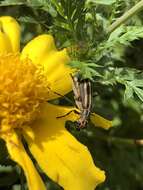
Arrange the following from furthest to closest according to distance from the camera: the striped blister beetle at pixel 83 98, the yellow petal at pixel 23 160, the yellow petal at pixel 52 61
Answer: the yellow petal at pixel 52 61, the striped blister beetle at pixel 83 98, the yellow petal at pixel 23 160

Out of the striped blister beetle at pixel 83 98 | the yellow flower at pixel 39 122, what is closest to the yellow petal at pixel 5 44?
the yellow flower at pixel 39 122

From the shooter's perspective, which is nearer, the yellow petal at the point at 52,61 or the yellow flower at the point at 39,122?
the yellow flower at the point at 39,122

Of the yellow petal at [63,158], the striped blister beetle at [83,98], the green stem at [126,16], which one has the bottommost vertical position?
the yellow petal at [63,158]

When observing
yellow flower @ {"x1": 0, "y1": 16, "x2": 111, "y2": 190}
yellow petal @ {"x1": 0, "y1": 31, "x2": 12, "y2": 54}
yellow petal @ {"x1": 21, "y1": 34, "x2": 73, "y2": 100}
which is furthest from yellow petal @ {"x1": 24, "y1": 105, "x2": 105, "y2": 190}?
yellow petal @ {"x1": 0, "y1": 31, "x2": 12, "y2": 54}

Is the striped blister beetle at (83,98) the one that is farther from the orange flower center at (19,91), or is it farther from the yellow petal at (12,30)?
the yellow petal at (12,30)

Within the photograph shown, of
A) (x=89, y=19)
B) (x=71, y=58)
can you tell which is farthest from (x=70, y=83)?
(x=89, y=19)

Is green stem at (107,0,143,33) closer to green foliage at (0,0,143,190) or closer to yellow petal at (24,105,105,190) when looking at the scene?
green foliage at (0,0,143,190)
